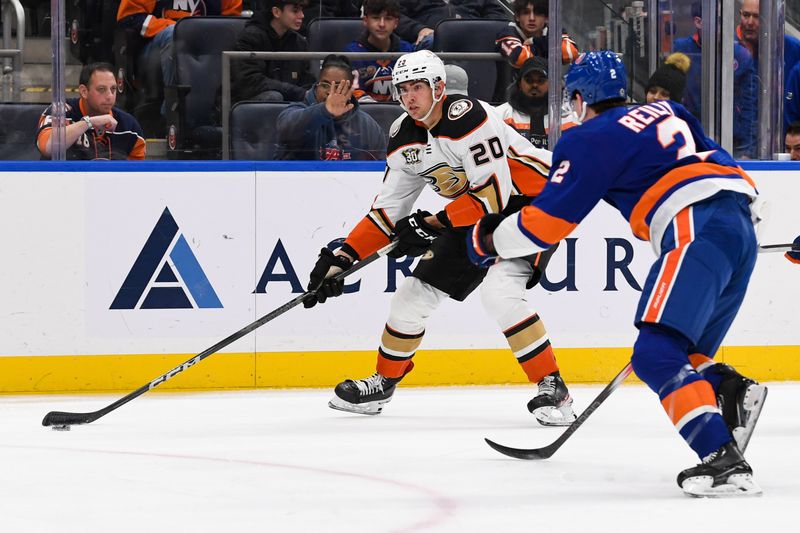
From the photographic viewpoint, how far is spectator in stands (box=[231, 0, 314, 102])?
520cm

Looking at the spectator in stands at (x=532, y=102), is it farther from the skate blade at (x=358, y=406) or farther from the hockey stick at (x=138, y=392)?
the skate blade at (x=358, y=406)

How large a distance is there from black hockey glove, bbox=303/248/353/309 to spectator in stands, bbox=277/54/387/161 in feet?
2.93

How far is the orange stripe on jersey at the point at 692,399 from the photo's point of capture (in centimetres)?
290

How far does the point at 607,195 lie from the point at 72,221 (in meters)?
2.51

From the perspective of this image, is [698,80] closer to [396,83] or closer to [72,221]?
[396,83]

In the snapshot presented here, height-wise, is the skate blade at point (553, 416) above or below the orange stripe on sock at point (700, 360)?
below

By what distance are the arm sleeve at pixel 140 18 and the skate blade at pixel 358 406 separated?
1.69 metres

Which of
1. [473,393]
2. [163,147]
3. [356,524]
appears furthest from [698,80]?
[356,524]

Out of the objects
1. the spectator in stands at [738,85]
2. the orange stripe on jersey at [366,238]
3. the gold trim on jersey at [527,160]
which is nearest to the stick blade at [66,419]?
the orange stripe on jersey at [366,238]

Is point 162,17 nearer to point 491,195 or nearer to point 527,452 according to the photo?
point 491,195

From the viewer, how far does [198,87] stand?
517 cm

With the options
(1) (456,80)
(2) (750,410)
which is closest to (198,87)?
(1) (456,80)

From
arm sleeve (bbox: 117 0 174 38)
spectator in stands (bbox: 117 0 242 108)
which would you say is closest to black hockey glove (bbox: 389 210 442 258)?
spectator in stands (bbox: 117 0 242 108)

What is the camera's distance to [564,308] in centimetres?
533
